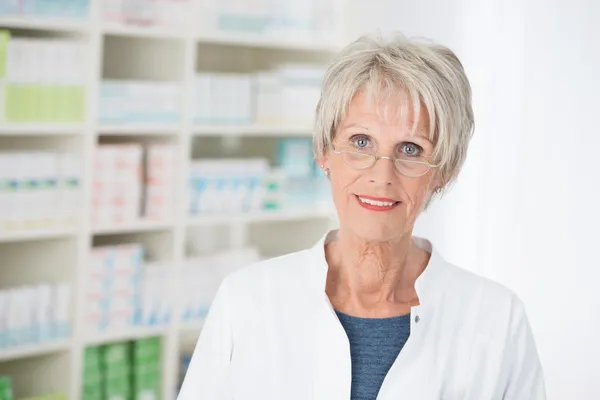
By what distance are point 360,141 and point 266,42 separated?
7.97 ft

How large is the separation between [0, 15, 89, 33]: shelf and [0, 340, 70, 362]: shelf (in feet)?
4.01

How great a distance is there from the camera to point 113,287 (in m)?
3.48

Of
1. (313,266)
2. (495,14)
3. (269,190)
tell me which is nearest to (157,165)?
(269,190)

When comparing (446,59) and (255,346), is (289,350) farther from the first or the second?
(446,59)

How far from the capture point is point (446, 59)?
59.2 inches

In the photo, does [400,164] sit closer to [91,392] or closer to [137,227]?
[137,227]

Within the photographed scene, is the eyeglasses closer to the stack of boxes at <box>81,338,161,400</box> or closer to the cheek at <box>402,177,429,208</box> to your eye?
the cheek at <box>402,177,429,208</box>

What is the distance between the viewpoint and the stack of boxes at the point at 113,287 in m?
3.43

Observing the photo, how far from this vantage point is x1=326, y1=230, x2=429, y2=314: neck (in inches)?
63.6

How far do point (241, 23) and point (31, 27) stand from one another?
944 millimetres

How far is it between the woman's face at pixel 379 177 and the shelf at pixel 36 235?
1.98 metres

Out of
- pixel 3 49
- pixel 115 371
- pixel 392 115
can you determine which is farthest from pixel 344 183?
pixel 115 371

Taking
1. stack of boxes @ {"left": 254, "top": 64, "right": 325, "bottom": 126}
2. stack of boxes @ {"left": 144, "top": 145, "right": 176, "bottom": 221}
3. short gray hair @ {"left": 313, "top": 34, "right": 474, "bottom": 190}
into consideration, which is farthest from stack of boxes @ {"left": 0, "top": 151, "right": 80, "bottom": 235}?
short gray hair @ {"left": 313, "top": 34, "right": 474, "bottom": 190}

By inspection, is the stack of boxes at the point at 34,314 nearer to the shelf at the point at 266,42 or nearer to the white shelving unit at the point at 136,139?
the white shelving unit at the point at 136,139
